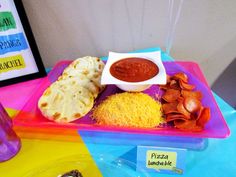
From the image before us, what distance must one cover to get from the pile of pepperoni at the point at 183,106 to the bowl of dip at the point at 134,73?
9 cm

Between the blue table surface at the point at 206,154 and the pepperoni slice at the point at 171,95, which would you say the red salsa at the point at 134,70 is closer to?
the pepperoni slice at the point at 171,95

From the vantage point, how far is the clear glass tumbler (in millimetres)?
617

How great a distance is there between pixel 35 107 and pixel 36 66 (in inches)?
9.4

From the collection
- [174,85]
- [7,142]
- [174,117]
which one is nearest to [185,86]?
[174,85]

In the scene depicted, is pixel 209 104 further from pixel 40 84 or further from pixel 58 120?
pixel 40 84

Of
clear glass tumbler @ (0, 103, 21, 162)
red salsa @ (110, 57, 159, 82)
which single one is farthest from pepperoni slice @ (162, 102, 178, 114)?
clear glass tumbler @ (0, 103, 21, 162)

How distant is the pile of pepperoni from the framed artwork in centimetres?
57

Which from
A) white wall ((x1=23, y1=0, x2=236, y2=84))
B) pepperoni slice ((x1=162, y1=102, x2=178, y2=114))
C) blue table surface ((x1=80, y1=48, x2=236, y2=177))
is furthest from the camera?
white wall ((x1=23, y1=0, x2=236, y2=84))

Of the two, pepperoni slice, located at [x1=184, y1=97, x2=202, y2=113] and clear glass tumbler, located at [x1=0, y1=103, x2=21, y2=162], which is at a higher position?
clear glass tumbler, located at [x1=0, y1=103, x2=21, y2=162]

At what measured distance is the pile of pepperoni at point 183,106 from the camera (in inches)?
24.9

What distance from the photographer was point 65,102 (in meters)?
0.74

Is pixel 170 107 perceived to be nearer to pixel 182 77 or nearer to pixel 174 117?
pixel 174 117

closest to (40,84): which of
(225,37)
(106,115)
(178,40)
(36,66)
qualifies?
(36,66)

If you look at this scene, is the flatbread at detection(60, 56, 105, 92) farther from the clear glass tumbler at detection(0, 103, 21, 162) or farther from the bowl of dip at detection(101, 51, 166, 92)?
the clear glass tumbler at detection(0, 103, 21, 162)
